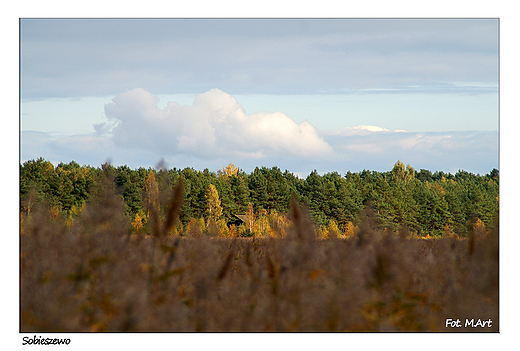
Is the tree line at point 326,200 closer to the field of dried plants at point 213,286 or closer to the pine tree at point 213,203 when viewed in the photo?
the pine tree at point 213,203

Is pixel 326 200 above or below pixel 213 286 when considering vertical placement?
below

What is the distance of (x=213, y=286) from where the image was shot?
16.7ft

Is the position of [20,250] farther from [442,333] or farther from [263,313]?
[442,333]

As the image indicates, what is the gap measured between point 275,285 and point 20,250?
2750 millimetres

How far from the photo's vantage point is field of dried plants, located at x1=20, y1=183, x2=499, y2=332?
14.3ft

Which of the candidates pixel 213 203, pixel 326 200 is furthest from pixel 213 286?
pixel 326 200

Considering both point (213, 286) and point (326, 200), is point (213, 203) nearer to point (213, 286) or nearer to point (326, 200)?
point (326, 200)

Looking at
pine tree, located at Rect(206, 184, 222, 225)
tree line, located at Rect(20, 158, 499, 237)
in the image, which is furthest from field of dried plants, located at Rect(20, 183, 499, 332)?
pine tree, located at Rect(206, 184, 222, 225)

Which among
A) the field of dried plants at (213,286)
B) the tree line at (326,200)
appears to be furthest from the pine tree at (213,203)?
the field of dried plants at (213,286)

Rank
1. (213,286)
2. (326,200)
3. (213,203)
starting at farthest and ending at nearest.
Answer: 1. (326,200)
2. (213,203)
3. (213,286)

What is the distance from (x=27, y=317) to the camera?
474 centimetres

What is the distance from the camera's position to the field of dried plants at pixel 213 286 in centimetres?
435

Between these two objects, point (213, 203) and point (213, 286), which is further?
point (213, 203)

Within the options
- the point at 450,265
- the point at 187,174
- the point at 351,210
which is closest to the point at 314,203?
the point at 351,210
